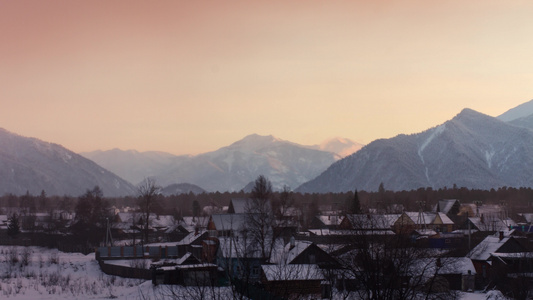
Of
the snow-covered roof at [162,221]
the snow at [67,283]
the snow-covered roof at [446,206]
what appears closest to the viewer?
the snow at [67,283]

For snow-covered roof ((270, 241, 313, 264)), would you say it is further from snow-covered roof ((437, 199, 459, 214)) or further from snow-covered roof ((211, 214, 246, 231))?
snow-covered roof ((437, 199, 459, 214))

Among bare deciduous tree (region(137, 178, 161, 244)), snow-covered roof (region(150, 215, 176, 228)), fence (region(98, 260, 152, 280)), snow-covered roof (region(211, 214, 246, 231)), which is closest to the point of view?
fence (region(98, 260, 152, 280))

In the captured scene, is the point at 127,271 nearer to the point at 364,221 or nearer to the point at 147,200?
the point at 364,221

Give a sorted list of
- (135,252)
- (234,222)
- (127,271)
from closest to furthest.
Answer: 1. (127,271)
2. (234,222)
3. (135,252)

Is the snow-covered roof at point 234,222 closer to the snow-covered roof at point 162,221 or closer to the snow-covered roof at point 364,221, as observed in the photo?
the snow-covered roof at point 364,221

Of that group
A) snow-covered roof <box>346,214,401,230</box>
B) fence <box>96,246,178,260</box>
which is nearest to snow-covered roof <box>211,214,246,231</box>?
fence <box>96,246,178,260</box>

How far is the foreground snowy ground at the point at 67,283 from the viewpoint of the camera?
50.3 meters

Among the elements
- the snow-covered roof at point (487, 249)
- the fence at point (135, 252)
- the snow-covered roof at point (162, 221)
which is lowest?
the fence at point (135, 252)

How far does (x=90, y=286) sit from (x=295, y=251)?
56.1 ft

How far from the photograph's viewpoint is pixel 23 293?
172 feet

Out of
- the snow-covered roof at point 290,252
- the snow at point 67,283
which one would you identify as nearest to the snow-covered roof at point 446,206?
the snow at point 67,283

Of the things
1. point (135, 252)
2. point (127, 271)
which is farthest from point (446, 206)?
point (127, 271)

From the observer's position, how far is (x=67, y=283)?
57656 mm

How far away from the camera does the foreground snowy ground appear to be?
165ft
